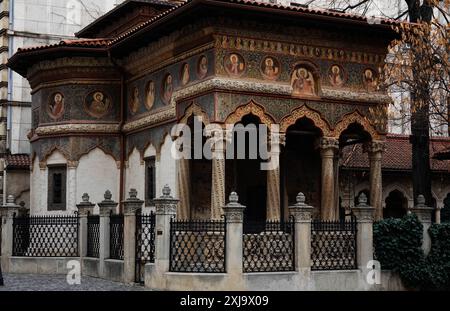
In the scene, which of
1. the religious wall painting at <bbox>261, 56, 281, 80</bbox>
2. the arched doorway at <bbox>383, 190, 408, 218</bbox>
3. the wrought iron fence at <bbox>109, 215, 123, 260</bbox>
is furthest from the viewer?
the arched doorway at <bbox>383, 190, 408, 218</bbox>

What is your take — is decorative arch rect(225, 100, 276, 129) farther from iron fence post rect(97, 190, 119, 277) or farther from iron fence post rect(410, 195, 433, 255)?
iron fence post rect(410, 195, 433, 255)

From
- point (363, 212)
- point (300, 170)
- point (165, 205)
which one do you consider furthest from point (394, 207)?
point (165, 205)

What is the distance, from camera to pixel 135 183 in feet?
70.8

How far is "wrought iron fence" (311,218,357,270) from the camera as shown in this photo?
15.5m

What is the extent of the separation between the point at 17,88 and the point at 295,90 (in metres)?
13.7

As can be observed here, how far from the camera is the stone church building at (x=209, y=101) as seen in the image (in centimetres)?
1742

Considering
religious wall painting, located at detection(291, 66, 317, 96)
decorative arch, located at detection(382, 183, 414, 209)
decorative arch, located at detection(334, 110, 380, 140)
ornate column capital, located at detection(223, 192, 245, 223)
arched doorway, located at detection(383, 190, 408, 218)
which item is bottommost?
ornate column capital, located at detection(223, 192, 245, 223)

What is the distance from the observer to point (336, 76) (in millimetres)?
18875

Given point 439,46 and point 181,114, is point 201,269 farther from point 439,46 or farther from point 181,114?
point 439,46

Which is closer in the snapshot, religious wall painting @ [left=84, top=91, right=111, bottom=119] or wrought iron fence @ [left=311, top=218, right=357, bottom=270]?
wrought iron fence @ [left=311, top=218, right=357, bottom=270]

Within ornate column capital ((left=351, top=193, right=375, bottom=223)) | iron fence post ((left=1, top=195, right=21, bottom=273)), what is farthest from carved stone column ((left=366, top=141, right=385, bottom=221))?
iron fence post ((left=1, top=195, right=21, bottom=273))

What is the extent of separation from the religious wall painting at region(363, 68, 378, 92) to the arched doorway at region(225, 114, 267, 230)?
304 cm

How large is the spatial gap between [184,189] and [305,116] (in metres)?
3.43
